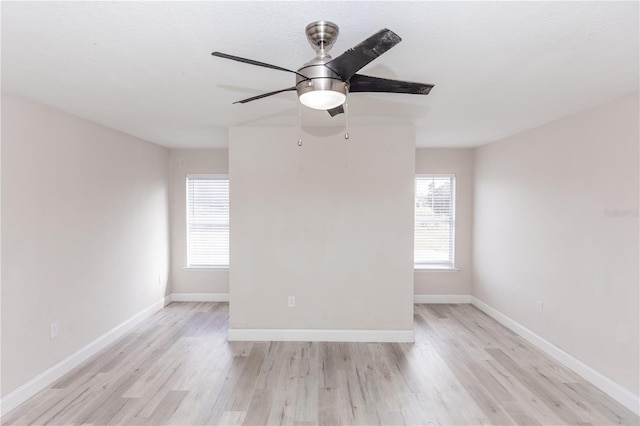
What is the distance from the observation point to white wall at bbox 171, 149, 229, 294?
4.99 metres

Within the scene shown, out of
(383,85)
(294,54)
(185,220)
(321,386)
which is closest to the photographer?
(383,85)

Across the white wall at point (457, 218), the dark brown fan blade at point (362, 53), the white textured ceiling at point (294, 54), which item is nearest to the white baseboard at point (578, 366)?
the white wall at point (457, 218)

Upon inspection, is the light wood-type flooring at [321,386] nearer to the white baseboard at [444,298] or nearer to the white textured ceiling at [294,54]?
the white baseboard at [444,298]

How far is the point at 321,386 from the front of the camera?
8.86ft

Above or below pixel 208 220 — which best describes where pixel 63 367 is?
below

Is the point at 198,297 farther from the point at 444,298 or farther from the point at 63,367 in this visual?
the point at 444,298

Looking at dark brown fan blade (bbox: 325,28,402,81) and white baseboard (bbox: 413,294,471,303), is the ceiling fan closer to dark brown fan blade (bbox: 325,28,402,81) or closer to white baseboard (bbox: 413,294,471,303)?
dark brown fan blade (bbox: 325,28,402,81)

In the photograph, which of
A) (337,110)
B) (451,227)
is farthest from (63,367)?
(451,227)

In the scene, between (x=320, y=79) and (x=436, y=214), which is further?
(x=436, y=214)

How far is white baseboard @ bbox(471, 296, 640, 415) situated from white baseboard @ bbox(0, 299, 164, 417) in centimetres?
461

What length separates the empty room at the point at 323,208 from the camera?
1.56 m

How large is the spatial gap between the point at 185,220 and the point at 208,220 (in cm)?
35

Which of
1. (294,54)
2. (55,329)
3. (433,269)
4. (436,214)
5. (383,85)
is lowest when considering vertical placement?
(55,329)

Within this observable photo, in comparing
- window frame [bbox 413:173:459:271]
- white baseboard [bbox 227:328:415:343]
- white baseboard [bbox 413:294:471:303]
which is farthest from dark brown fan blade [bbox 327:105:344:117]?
white baseboard [bbox 413:294:471:303]
